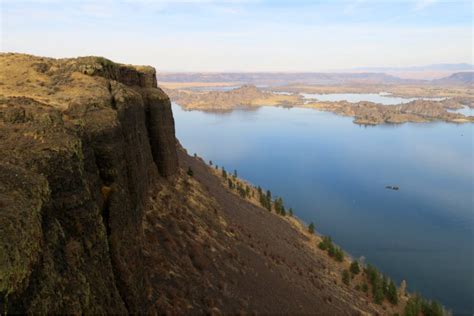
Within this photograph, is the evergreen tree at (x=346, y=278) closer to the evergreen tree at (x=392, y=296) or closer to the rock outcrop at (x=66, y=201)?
the evergreen tree at (x=392, y=296)

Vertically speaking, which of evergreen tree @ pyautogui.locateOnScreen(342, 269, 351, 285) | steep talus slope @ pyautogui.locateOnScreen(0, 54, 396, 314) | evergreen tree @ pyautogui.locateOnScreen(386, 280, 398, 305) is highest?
steep talus slope @ pyautogui.locateOnScreen(0, 54, 396, 314)

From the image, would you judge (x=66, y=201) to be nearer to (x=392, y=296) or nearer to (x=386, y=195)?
(x=392, y=296)

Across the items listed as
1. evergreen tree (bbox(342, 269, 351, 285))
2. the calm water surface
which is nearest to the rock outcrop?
evergreen tree (bbox(342, 269, 351, 285))

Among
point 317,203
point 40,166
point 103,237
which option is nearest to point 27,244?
point 40,166

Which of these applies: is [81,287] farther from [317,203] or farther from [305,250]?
[317,203]

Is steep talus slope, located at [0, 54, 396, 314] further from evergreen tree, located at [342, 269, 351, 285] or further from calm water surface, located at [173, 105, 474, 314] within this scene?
calm water surface, located at [173, 105, 474, 314]

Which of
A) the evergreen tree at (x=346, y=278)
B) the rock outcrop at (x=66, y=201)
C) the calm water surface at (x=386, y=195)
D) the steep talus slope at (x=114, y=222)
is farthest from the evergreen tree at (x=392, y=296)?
the rock outcrop at (x=66, y=201)
